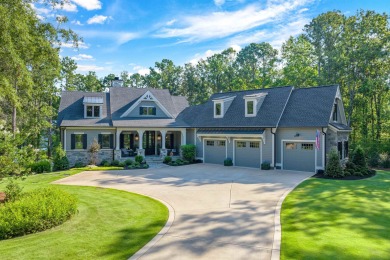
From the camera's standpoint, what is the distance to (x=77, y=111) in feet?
83.9

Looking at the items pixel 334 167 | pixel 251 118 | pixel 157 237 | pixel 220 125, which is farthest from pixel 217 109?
pixel 157 237

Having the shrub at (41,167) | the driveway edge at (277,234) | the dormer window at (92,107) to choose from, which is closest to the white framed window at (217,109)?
the dormer window at (92,107)

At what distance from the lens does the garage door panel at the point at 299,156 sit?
19000mm

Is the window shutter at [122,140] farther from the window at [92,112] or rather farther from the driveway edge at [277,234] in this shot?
the driveway edge at [277,234]

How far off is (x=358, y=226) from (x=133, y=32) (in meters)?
19.2

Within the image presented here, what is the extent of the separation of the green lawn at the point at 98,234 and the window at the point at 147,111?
1608 cm

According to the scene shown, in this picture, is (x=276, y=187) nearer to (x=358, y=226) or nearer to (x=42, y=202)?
(x=358, y=226)

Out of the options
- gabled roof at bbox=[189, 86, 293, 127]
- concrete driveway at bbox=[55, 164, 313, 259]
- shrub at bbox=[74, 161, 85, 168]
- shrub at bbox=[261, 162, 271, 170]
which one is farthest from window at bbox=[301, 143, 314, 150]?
shrub at bbox=[74, 161, 85, 168]

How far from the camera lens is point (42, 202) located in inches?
336

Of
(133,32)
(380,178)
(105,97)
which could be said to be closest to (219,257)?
(380,178)

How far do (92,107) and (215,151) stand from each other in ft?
39.5

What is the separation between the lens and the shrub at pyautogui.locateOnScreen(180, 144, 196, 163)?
2470 centimetres

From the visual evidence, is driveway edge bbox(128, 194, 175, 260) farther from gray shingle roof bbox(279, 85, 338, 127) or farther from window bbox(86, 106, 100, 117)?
window bbox(86, 106, 100, 117)

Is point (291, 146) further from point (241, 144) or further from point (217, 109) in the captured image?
point (217, 109)
